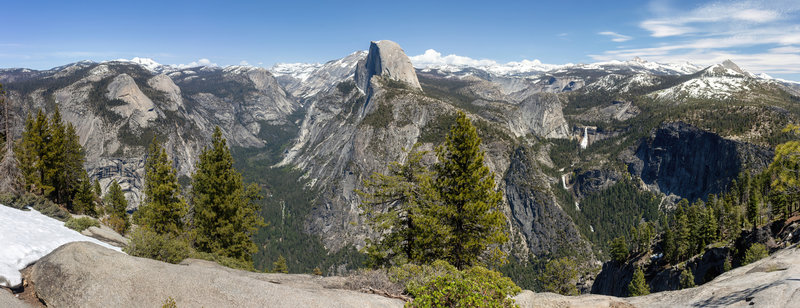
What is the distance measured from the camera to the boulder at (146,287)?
1232 centimetres

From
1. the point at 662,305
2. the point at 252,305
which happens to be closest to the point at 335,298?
the point at 252,305

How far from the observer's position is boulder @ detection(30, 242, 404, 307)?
40.4ft

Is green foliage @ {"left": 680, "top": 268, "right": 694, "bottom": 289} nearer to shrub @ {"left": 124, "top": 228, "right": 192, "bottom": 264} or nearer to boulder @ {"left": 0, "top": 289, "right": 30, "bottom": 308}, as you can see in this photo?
shrub @ {"left": 124, "top": 228, "right": 192, "bottom": 264}

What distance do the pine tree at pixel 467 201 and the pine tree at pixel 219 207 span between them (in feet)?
73.8

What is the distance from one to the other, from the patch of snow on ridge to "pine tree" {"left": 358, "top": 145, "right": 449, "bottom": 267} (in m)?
16.7

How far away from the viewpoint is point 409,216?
Answer: 24.6 metres

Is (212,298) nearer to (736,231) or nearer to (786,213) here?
(736,231)

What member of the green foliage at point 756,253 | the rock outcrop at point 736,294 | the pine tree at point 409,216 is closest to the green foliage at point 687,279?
the green foliage at point 756,253

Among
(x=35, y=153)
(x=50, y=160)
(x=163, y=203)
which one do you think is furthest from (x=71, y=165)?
(x=163, y=203)

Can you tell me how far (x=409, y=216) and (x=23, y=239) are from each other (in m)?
20.3

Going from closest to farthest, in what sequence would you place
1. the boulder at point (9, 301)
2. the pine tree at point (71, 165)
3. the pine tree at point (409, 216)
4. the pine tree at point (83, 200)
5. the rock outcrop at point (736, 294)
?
the boulder at point (9, 301)
the rock outcrop at point (736, 294)
the pine tree at point (409, 216)
the pine tree at point (71, 165)
the pine tree at point (83, 200)

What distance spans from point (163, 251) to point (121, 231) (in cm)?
2261

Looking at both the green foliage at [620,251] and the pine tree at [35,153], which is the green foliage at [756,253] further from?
the pine tree at [35,153]

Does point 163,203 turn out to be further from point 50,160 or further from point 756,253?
point 756,253
